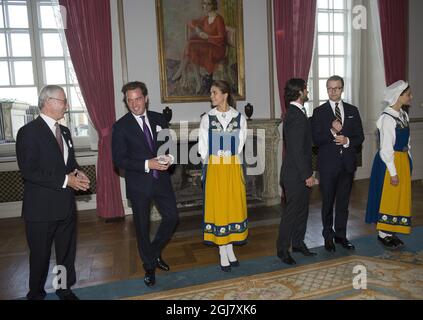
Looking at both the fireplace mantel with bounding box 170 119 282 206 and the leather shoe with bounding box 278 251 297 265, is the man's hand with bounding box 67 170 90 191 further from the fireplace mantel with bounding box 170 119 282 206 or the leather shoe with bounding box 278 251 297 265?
the fireplace mantel with bounding box 170 119 282 206

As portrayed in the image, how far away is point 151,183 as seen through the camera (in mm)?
2744

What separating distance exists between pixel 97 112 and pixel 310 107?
384cm

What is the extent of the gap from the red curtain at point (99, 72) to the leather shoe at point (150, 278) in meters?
2.20

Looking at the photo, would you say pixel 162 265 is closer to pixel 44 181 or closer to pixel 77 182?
pixel 77 182

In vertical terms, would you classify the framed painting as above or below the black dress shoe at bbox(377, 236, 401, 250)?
above

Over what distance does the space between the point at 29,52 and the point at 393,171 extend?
16.8 feet

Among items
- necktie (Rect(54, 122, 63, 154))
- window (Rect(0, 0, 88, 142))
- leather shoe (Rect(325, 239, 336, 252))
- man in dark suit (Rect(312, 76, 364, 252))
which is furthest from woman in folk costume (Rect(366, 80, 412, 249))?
window (Rect(0, 0, 88, 142))

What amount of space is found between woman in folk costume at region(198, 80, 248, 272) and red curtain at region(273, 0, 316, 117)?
10.0 feet

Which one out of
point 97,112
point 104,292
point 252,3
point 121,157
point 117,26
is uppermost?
point 252,3

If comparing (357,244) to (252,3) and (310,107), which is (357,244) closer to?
(310,107)

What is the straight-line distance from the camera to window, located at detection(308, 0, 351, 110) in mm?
6406
